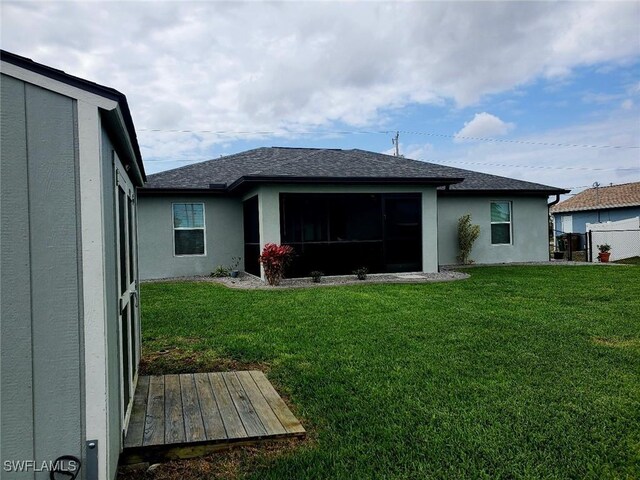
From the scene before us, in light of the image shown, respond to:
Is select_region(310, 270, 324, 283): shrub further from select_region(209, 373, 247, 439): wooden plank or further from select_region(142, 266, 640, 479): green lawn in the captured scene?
select_region(209, 373, 247, 439): wooden plank

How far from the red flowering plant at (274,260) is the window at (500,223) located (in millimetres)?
8420

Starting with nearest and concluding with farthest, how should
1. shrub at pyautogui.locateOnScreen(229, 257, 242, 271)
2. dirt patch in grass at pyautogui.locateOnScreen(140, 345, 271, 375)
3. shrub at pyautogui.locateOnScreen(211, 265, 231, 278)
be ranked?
dirt patch in grass at pyautogui.locateOnScreen(140, 345, 271, 375)
shrub at pyautogui.locateOnScreen(211, 265, 231, 278)
shrub at pyautogui.locateOnScreen(229, 257, 242, 271)

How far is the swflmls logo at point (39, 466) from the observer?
2.03 metres

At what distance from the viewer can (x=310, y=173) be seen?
1188cm

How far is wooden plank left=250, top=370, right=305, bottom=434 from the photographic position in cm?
321

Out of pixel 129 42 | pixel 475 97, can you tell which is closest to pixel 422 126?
pixel 475 97

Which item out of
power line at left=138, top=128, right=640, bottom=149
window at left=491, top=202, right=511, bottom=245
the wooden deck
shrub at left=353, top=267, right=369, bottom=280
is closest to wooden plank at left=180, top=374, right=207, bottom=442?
the wooden deck

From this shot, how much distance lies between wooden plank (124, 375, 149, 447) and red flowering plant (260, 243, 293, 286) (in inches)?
264

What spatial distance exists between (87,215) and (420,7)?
33.7 feet

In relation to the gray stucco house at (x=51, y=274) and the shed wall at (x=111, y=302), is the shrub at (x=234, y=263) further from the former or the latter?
the gray stucco house at (x=51, y=274)

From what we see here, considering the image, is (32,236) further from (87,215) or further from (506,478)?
(506,478)

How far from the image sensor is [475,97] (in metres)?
22.9

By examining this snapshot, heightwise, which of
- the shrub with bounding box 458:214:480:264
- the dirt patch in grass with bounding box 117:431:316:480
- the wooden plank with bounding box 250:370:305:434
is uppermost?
the shrub with bounding box 458:214:480:264

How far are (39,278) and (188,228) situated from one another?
39.1 feet
